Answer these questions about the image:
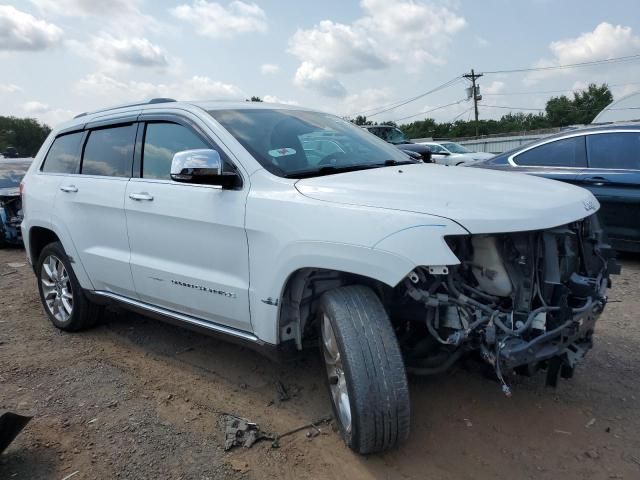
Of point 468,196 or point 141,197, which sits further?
point 141,197

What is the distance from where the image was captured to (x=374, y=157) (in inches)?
138

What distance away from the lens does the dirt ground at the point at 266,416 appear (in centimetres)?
258

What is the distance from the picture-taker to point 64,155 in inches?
179

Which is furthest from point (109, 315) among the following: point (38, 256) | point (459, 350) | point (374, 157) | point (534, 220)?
point (534, 220)

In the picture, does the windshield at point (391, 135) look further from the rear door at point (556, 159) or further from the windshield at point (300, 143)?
the windshield at point (300, 143)

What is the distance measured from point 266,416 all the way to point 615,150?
190 inches

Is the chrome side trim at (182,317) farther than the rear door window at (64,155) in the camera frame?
No

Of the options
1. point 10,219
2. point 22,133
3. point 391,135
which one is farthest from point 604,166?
point 22,133

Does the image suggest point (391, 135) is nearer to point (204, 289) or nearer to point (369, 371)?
point (204, 289)

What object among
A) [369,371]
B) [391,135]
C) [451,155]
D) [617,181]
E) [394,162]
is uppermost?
[391,135]

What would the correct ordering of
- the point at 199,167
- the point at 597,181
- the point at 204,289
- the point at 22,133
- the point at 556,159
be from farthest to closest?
the point at 22,133 < the point at 556,159 < the point at 597,181 < the point at 204,289 < the point at 199,167

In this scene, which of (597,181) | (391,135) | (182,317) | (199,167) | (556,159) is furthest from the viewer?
(391,135)

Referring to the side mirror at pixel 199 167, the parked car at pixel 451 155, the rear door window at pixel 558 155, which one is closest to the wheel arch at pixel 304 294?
the side mirror at pixel 199 167

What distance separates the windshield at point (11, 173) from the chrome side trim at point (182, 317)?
6.25 metres
